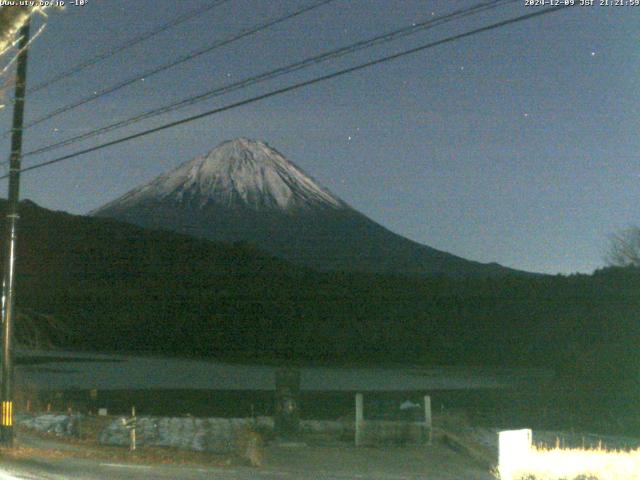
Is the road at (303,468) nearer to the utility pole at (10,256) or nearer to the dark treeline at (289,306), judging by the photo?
the utility pole at (10,256)

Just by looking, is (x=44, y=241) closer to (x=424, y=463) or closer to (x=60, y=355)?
(x=60, y=355)

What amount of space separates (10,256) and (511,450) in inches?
384

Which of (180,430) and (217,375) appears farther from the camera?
(217,375)

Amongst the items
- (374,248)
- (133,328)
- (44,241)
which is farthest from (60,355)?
(374,248)

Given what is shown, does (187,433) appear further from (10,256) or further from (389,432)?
(10,256)

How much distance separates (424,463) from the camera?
1898cm

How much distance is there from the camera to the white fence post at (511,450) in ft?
45.3

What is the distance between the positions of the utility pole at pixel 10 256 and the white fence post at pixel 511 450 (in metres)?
8.81

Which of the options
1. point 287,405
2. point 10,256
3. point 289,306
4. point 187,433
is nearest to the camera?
point 10,256

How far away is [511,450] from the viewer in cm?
1419

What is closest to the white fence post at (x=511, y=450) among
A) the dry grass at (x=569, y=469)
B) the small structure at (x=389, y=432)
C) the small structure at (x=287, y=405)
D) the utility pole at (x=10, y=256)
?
the dry grass at (x=569, y=469)

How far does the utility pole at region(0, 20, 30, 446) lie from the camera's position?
16.2m

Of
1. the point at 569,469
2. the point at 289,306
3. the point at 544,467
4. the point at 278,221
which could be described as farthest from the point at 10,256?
the point at 278,221

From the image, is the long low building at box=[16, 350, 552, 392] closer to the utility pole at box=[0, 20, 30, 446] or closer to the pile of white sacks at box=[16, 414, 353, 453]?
the pile of white sacks at box=[16, 414, 353, 453]
